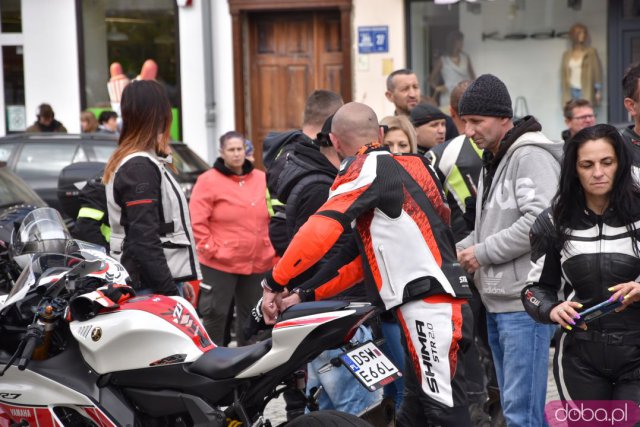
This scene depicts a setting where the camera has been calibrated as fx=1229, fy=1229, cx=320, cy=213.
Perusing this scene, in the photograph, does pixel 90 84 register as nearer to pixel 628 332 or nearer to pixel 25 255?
pixel 25 255

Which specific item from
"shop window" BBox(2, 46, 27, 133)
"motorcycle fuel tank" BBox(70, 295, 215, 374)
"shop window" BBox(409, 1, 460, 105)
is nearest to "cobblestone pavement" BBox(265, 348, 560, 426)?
"motorcycle fuel tank" BBox(70, 295, 215, 374)

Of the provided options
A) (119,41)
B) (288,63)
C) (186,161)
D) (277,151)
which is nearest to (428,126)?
(277,151)

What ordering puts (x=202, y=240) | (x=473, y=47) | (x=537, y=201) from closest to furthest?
1. (x=537, y=201)
2. (x=202, y=240)
3. (x=473, y=47)

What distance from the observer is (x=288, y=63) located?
1702cm

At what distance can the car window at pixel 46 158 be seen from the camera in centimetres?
1375

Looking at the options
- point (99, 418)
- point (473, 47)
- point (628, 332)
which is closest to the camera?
point (628, 332)

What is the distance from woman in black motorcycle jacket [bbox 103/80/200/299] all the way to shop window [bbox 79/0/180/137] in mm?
11986

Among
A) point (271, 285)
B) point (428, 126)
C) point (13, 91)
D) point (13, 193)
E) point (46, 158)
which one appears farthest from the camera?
point (13, 91)

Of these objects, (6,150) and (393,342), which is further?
(6,150)

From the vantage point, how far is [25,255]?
18.0 ft

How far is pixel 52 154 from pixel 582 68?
674 cm

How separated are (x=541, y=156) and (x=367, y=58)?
430 inches

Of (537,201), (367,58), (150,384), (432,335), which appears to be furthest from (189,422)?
(367,58)

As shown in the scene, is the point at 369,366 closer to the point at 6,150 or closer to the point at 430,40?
the point at 6,150
